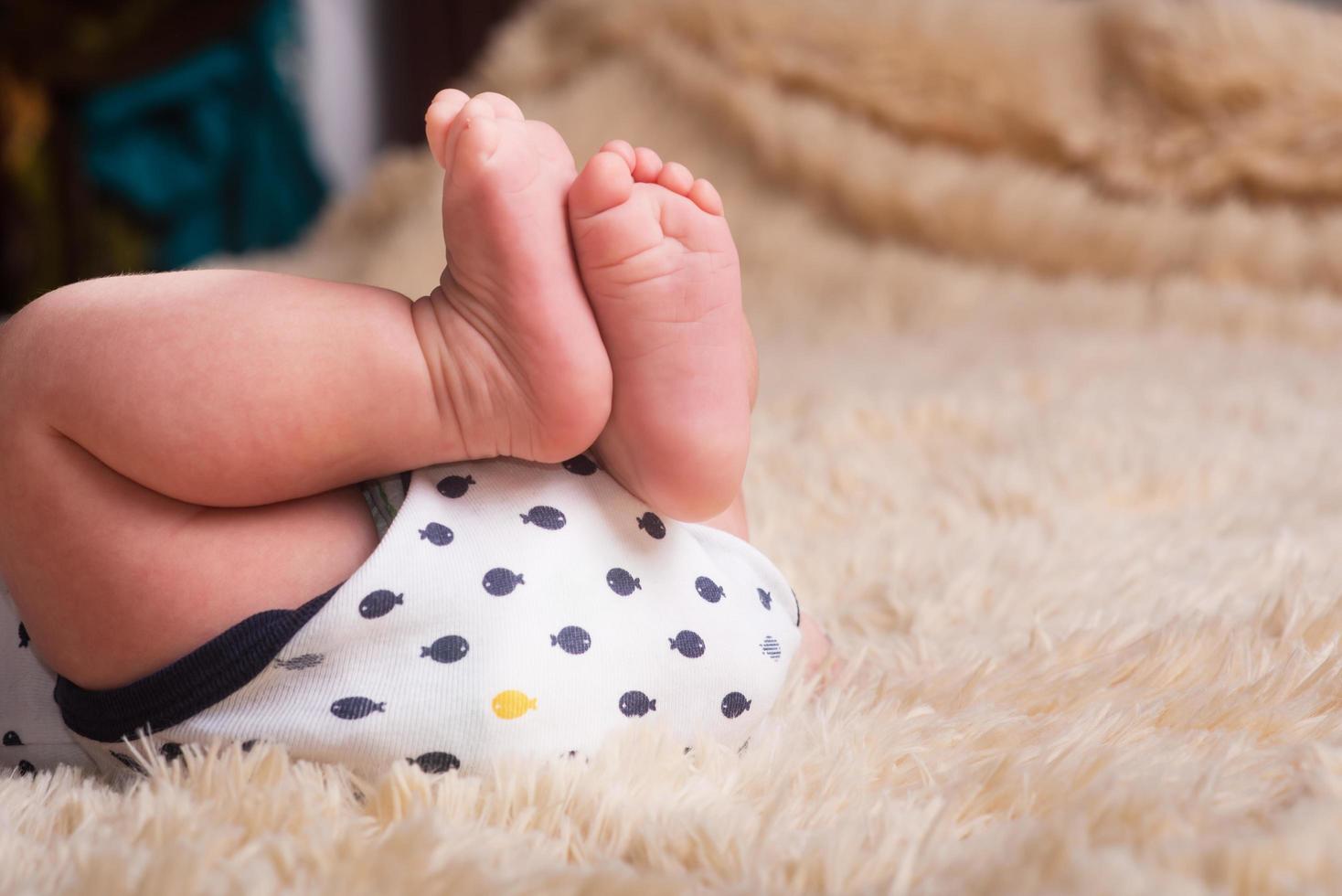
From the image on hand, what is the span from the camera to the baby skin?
47 cm

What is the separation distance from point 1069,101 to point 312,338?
1.45 metres

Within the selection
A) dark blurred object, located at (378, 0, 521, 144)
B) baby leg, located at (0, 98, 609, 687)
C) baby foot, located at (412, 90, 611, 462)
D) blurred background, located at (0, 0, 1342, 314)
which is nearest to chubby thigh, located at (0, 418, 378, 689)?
baby leg, located at (0, 98, 609, 687)

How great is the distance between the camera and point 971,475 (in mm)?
958

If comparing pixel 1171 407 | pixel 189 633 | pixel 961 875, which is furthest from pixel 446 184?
pixel 1171 407

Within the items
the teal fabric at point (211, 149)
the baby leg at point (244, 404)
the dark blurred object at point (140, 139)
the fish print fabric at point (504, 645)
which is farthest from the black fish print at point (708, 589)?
the teal fabric at point (211, 149)

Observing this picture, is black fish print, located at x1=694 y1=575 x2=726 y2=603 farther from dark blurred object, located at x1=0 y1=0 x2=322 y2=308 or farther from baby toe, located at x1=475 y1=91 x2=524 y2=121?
dark blurred object, located at x1=0 y1=0 x2=322 y2=308

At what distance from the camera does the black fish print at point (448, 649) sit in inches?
18.8

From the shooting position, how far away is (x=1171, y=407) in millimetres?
1123

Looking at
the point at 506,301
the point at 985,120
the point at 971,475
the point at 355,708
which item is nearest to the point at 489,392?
Result: the point at 506,301

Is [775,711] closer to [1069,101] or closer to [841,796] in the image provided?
[841,796]

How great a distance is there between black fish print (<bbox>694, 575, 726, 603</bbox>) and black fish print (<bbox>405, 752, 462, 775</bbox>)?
14 centimetres

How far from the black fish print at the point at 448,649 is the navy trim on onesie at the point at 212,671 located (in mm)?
48

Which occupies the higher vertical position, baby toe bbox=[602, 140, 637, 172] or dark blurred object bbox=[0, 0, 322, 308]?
baby toe bbox=[602, 140, 637, 172]

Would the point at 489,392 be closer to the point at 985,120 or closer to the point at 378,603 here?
the point at 378,603
